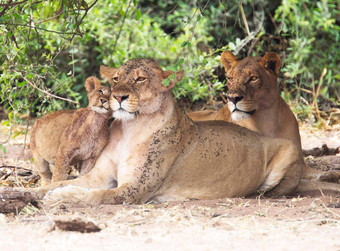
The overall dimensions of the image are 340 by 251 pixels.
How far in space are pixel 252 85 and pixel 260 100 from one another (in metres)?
0.20

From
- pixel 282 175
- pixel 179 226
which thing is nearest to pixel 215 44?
pixel 282 175

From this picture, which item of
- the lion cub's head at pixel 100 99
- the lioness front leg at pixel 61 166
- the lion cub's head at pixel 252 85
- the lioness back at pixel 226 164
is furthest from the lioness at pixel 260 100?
the lioness front leg at pixel 61 166

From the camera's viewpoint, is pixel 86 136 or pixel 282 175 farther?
pixel 282 175

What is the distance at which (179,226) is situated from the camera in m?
3.97

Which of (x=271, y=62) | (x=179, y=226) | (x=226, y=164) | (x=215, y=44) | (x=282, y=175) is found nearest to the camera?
(x=179, y=226)

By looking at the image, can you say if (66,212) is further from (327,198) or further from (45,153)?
(327,198)

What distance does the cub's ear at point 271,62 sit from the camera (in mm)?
6527

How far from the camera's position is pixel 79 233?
149 inches

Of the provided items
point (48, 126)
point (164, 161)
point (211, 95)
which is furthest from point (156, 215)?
point (211, 95)

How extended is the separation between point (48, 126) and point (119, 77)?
1.17 m

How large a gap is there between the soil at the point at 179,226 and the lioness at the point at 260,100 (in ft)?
4.61

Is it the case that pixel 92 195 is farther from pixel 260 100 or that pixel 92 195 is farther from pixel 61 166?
pixel 260 100

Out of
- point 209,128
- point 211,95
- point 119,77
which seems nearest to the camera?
point 119,77

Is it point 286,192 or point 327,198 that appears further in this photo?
point 286,192
